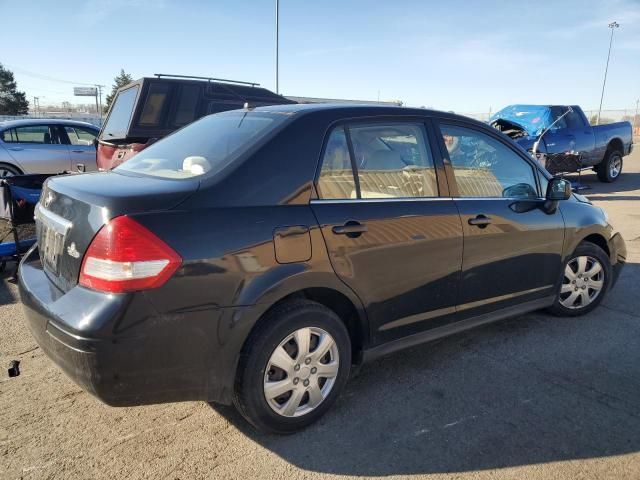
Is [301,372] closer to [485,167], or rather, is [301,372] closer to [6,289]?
[485,167]

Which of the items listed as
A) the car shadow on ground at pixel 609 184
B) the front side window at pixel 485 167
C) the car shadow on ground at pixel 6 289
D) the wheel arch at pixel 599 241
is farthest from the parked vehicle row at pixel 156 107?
the car shadow on ground at pixel 609 184

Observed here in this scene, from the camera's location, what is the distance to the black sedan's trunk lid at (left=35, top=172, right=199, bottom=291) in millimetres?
2248

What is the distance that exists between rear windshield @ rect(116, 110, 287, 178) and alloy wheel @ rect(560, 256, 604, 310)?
2.81m

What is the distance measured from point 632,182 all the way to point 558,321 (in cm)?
1184

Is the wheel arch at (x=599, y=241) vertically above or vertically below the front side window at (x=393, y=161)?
below

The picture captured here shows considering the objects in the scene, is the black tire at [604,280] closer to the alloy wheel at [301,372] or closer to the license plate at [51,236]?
the alloy wheel at [301,372]

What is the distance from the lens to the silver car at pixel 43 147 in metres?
9.88

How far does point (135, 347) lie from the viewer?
7.13ft

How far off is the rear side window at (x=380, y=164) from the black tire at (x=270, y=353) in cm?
63

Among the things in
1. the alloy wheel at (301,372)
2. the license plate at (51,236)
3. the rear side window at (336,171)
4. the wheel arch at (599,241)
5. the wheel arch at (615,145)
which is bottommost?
the alloy wheel at (301,372)

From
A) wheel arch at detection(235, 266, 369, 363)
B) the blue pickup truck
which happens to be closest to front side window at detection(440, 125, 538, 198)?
wheel arch at detection(235, 266, 369, 363)

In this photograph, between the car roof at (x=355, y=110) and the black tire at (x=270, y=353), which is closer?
the black tire at (x=270, y=353)

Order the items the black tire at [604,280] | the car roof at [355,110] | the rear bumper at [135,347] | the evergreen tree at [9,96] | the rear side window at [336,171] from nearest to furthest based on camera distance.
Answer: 1. the rear bumper at [135,347]
2. the rear side window at [336,171]
3. the car roof at [355,110]
4. the black tire at [604,280]
5. the evergreen tree at [9,96]

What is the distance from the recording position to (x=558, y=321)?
427 centimetres
